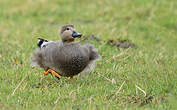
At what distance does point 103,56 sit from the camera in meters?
7.30

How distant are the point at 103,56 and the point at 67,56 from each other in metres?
1.94

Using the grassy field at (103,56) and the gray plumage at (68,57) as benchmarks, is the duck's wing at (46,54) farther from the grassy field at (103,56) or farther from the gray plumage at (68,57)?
the grassy field at (103,56)

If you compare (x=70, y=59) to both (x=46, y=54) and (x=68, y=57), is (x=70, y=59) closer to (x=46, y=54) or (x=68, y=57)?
(x=68, y=57)

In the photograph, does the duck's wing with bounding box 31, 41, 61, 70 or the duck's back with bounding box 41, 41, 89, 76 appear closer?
the duck's back with bounding box 41, 41, 89, 76

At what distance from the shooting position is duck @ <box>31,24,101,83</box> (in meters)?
5.44

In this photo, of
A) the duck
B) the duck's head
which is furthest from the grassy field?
the duck's head

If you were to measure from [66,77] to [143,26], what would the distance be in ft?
14.7

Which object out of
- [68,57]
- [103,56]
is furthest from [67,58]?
[103,56]

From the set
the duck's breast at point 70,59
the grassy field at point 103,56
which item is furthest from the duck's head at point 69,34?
the grassy field at point 103,56

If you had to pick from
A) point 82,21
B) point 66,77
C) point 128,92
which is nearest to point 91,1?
point 82,21

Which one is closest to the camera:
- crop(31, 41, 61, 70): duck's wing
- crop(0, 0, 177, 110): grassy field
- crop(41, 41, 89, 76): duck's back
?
crop(0, 0, 177, 110): grassy field

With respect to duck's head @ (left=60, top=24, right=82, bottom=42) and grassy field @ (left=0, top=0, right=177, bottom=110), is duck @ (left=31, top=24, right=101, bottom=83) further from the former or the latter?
grassy field @ (left=0, top=0, right=177, bottom=110)

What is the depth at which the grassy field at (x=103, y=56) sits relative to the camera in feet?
16.1

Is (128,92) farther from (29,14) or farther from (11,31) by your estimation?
(29,14)
